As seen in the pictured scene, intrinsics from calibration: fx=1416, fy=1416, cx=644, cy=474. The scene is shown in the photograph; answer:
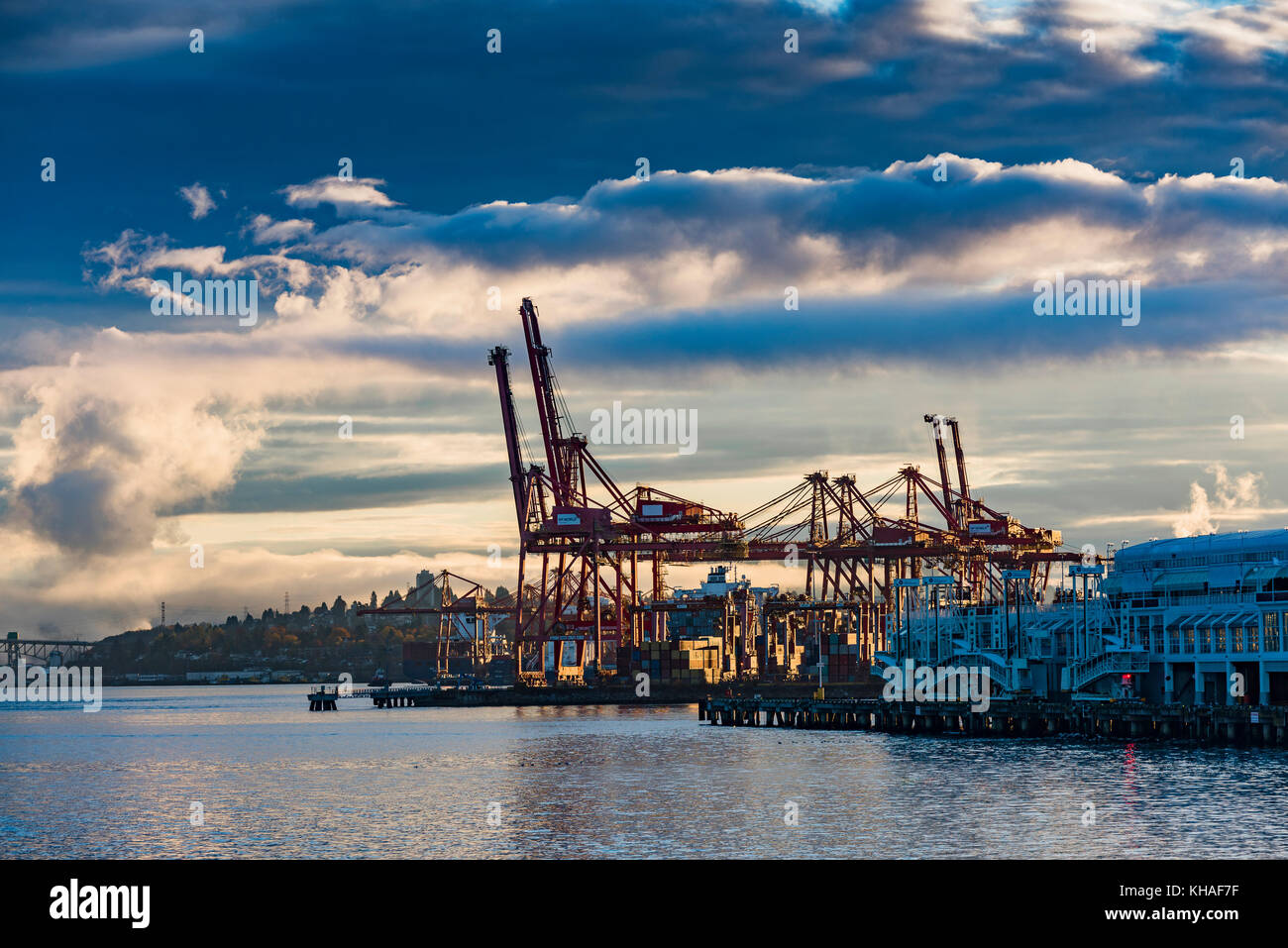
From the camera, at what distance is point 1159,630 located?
108000mm

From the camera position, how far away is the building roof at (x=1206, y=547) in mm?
103875

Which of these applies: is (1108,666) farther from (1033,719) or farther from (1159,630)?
(1033,719)

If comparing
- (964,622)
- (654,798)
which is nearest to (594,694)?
(964,622)

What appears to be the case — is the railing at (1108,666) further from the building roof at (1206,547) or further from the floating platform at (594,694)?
the floating platform at (594,694)

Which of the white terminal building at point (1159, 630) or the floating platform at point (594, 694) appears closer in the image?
the white terminal building at point (1159, 630)

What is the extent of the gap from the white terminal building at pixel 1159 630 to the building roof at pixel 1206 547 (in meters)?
0.10

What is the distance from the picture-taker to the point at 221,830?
5806 cm

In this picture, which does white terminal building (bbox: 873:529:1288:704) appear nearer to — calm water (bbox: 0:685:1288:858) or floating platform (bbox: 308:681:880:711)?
calm water (bbox: 0:685:1288:858)

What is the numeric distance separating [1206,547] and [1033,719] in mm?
20196

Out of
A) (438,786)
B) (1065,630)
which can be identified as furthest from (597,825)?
(1065,630)

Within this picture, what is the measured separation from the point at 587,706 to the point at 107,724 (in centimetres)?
6011

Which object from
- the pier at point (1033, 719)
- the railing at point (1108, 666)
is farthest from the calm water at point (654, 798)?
the railing at point (1108, 666)
